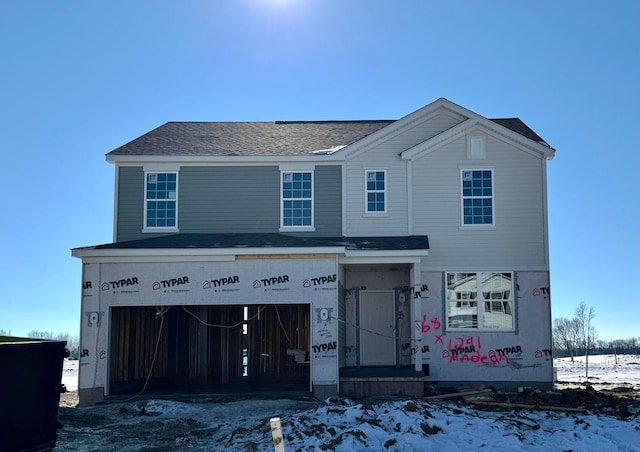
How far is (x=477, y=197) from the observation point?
62.2 ft

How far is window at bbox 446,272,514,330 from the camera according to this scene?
1861cm

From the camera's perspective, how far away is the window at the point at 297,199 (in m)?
19.3

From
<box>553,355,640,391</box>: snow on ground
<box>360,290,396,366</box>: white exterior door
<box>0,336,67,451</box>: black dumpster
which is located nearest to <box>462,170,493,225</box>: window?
<box>360,290,396,366</box>: white exterior door

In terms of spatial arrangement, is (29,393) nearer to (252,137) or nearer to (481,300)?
(481,300)

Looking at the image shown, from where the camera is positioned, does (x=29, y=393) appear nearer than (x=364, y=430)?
Yes

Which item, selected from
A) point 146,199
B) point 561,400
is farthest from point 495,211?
point 146,199

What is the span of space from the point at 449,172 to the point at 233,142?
6379 millimetres

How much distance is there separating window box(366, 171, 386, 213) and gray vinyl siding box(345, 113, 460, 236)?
0.12 metres

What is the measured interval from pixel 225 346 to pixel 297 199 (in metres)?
4.89

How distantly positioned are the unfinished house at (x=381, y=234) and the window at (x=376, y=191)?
0.13 ft

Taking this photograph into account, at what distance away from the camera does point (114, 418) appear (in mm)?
13867

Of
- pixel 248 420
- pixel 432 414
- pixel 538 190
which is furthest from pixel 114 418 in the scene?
pixel 538 190

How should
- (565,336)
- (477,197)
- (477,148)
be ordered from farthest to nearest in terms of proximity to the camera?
1. (565,336)
2. (477,148)
3. (477,197)

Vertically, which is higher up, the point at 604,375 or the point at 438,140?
the point at 438,140
